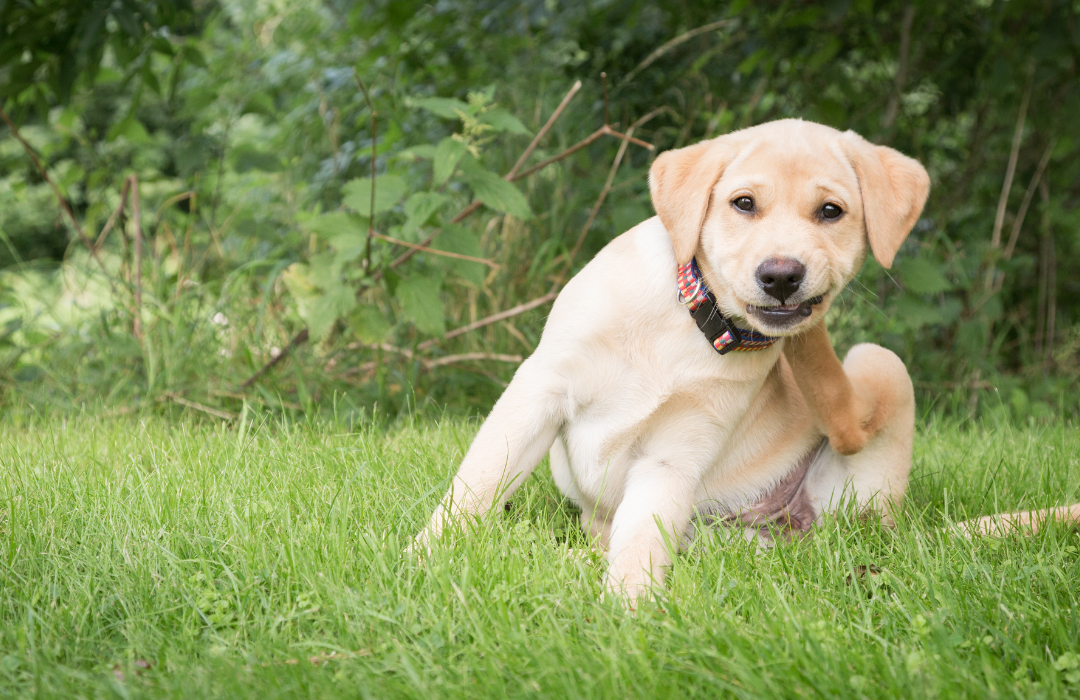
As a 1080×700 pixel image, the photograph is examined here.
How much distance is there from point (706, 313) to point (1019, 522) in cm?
100

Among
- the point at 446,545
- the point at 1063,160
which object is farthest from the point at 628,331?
the point at 1063,160

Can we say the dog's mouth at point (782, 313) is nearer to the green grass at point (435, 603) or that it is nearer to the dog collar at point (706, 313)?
the dog collar at point (706, 313)

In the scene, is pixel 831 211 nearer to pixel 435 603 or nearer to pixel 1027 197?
pixel 435 603

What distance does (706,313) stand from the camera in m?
2.23

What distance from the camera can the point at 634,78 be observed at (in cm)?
515

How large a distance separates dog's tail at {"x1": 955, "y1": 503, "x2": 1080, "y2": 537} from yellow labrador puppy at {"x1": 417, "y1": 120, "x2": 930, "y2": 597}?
0.54 metres

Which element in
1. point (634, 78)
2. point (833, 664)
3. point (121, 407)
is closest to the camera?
point (833, 664)

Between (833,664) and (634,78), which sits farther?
(634,78)

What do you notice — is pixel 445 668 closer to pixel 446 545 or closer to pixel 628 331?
pixel 446 545

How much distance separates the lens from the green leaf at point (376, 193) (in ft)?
11.0

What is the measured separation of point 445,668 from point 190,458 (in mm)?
1410

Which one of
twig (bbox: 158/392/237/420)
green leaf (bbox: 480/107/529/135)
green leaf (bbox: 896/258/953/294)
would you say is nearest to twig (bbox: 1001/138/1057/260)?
green leaf (bbox: 896/258/953/294)

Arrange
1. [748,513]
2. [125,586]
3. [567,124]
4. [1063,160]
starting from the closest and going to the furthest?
1. [125,586]
2. [748,513]
3. [567,124]
4. [1063,160]

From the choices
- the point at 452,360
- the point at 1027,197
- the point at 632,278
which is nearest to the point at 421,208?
the point at 452,360
